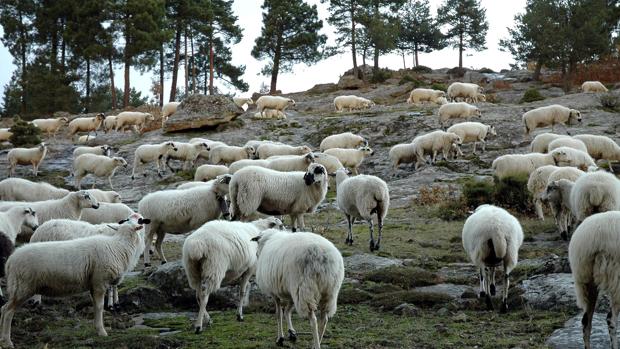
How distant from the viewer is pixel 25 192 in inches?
846

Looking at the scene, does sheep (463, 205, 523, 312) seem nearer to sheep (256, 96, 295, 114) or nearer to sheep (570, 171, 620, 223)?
sheep (570, 171, 620, 223)

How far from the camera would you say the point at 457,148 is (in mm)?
30656

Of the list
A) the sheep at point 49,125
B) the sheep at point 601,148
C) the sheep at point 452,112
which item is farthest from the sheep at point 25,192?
the sheep at point 49,125

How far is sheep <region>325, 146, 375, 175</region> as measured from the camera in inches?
1158

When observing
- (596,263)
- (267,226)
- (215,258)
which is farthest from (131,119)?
(596,263)

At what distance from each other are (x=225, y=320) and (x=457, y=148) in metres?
20.8

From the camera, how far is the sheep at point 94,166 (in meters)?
29.1

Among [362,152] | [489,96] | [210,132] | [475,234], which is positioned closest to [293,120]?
[210,132]

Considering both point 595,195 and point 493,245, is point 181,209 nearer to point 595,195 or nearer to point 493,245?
point 493,245

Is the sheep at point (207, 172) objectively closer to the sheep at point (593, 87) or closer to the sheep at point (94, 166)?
the sheep at point (94, 166)

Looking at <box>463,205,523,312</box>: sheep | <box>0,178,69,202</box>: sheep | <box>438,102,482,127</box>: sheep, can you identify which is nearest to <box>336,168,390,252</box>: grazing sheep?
<box>463,205,523,312</box>: sheep

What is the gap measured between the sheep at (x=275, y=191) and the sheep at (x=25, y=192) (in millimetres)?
7452

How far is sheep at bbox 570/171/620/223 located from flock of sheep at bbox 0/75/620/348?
0.9 inches

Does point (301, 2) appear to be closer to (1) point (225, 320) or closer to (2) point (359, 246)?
(2) point (359, 246)
